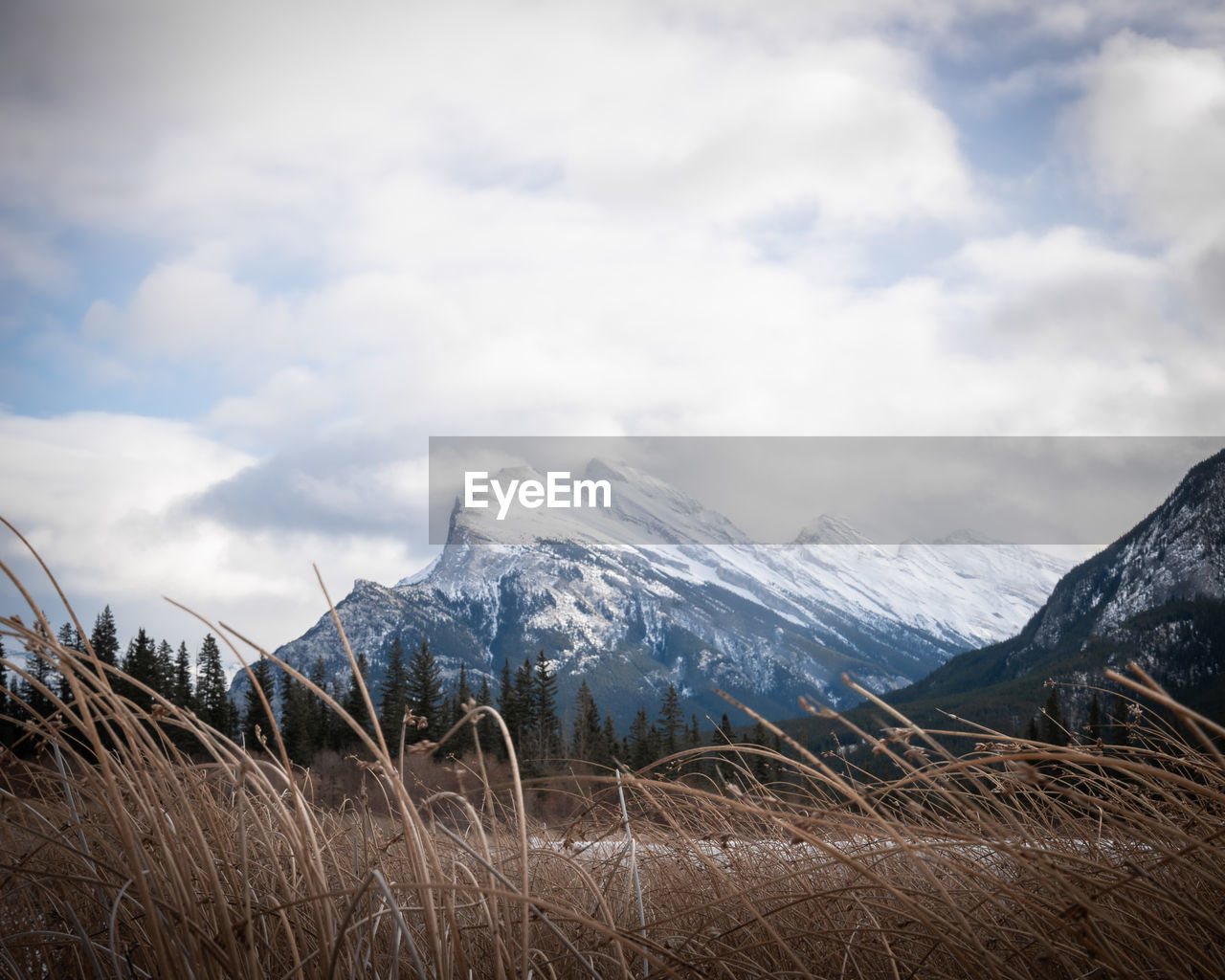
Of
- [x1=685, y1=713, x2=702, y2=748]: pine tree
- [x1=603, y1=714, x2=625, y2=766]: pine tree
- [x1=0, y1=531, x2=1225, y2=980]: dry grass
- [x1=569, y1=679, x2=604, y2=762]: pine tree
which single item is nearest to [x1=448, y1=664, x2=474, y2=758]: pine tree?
[x1=0, y1=531, x2=1225, y2=980]: dry grass

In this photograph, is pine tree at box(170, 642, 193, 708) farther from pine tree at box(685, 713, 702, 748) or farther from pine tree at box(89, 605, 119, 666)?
pine tree at box(685, 713, 702, 748)

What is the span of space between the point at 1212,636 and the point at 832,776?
798 ft

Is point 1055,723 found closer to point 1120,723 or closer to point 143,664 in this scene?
point 1120,723

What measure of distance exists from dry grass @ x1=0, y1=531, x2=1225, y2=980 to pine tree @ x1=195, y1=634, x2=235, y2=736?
80839 millimetres

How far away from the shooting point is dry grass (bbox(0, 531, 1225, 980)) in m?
1.58

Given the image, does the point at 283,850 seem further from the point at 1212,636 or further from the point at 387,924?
the point at 1212,636

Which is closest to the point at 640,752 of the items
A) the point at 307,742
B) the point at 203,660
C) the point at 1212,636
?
the point at 307,742

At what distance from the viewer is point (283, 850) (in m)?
3.10

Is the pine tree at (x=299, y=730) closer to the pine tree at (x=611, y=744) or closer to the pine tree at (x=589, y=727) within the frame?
the pine tree at (x=589, y=727)

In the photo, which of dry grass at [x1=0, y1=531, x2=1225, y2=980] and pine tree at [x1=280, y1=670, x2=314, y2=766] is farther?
pine tree at [x1=280, y1=670, x2=314, y2=766]

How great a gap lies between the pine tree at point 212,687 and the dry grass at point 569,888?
80839 millimetres

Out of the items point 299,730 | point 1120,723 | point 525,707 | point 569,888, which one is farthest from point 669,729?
point 569,888

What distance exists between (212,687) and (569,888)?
295 feet

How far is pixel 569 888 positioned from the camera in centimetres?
362
